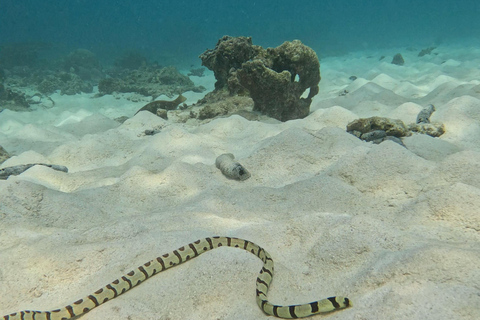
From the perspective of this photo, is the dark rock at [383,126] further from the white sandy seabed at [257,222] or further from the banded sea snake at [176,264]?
the banded sea snake at [176,264]

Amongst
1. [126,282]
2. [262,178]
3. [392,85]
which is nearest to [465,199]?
[262,178]

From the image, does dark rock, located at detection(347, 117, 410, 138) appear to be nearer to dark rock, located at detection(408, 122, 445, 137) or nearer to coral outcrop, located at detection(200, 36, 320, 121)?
dark rock, located at detection(408, 122, 445, 137)

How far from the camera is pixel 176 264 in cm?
276

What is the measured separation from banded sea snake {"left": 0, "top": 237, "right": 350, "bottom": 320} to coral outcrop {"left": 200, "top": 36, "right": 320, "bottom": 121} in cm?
500

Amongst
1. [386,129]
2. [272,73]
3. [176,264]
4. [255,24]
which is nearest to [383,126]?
[386,129]

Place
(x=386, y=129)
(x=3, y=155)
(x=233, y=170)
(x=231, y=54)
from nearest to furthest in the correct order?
(x=233, y=170)
(x=386, y=129)
(x=3, y=155)
(x=231, y=54)

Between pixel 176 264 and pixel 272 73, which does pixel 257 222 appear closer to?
pixel 176 264

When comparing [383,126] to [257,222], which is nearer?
[257,222]

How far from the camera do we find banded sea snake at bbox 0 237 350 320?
2068 millimetres

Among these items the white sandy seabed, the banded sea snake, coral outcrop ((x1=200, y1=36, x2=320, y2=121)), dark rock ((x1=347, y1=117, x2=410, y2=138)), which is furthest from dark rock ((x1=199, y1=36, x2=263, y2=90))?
the banded sea snake

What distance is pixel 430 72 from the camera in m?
12.7

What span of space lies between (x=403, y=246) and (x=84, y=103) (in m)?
14.7

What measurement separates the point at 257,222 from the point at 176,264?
3.31ft

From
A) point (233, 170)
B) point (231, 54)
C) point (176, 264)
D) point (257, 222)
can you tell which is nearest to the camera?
point (176, 264)
